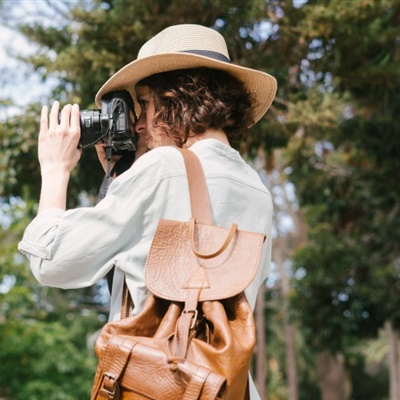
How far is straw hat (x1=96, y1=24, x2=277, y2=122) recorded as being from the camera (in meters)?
1.79

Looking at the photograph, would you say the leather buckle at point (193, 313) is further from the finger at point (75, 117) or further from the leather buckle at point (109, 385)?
the finger at point (75, 117)

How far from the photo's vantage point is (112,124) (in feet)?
5.89

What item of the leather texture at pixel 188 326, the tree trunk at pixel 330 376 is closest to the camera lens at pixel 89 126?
the leather texture at pixel 188 326

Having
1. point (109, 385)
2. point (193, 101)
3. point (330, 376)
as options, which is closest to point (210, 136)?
point (193, 101)

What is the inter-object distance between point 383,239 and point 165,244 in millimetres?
9544

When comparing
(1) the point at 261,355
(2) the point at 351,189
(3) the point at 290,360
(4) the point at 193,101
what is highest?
(4) the point at 193,101

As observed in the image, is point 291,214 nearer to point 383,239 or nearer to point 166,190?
point 383,239

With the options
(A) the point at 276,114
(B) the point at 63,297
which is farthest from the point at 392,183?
(B) the point at 63,297

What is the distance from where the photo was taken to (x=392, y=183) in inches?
389

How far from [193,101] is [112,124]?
20 centimetres

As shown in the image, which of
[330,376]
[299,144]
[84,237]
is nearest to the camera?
[84,237]

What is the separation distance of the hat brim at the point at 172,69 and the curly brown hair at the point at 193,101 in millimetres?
22

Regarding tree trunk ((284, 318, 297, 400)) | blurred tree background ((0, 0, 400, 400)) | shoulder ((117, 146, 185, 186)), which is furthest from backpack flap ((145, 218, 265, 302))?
tree trunk ((284, 318, 297, 400))

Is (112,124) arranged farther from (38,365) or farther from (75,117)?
(38,365)
